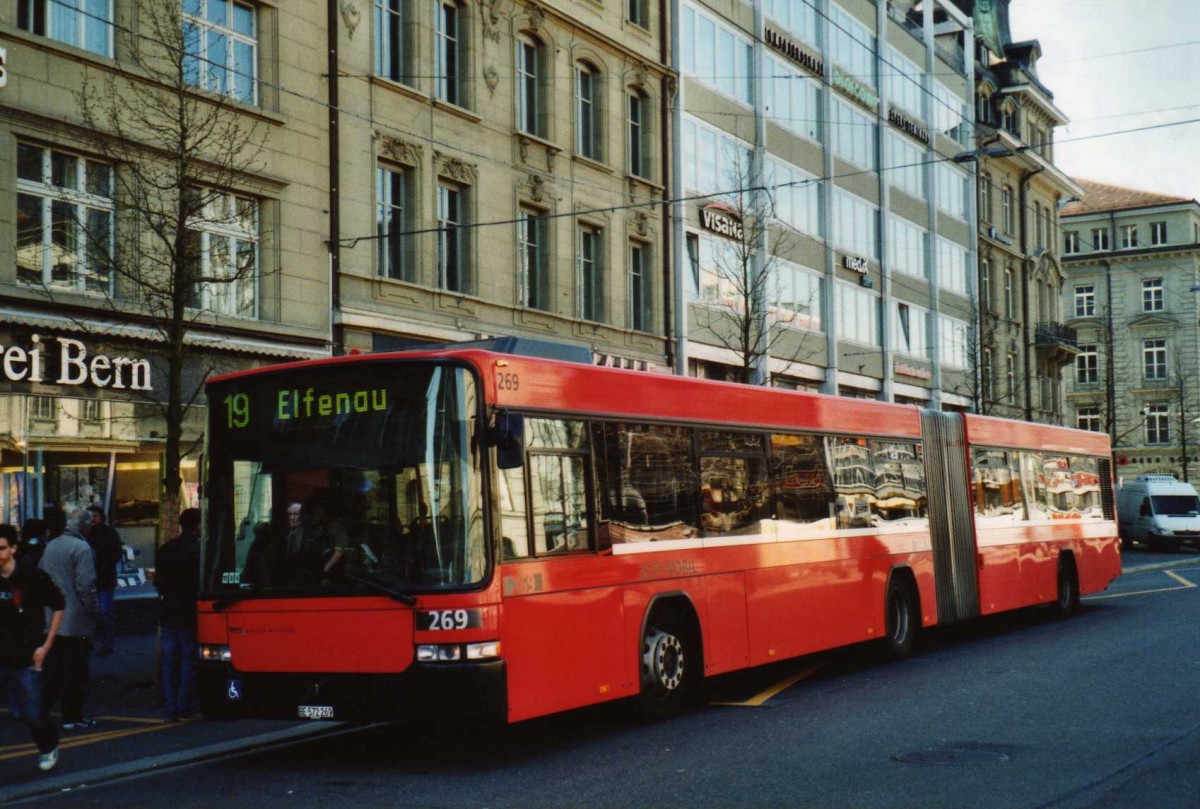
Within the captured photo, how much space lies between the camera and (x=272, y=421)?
10414mm

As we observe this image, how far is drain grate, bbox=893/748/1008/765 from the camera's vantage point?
9.70 m

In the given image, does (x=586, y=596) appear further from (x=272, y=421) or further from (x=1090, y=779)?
(x=1090, y=779)

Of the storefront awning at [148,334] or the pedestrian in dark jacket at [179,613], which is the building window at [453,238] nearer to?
the storefront awning at [148,334]

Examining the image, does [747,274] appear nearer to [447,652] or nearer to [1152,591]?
[1152,591]

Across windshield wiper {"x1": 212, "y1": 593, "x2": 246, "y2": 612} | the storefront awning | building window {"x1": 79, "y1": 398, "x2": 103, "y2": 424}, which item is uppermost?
the storefront awning

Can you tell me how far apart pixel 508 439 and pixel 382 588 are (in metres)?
1.26

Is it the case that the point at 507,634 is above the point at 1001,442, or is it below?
below

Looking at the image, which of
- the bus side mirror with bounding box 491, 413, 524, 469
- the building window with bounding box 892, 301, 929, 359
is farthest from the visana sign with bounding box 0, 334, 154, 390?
the building window with bounding box 892, 301, 929, 359

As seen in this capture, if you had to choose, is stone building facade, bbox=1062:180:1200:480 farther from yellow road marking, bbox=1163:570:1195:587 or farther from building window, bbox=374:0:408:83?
building window, bbox=374:0:408:83

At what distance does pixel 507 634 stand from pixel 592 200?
2116 cm

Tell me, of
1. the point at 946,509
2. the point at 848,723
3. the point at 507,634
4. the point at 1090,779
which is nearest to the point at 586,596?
the point at 507,634

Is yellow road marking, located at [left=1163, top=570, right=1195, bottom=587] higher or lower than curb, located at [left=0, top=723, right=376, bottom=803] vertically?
lower

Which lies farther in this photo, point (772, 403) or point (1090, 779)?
point (772, 403)

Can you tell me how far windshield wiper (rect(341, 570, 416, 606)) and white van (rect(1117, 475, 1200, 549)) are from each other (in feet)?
145
